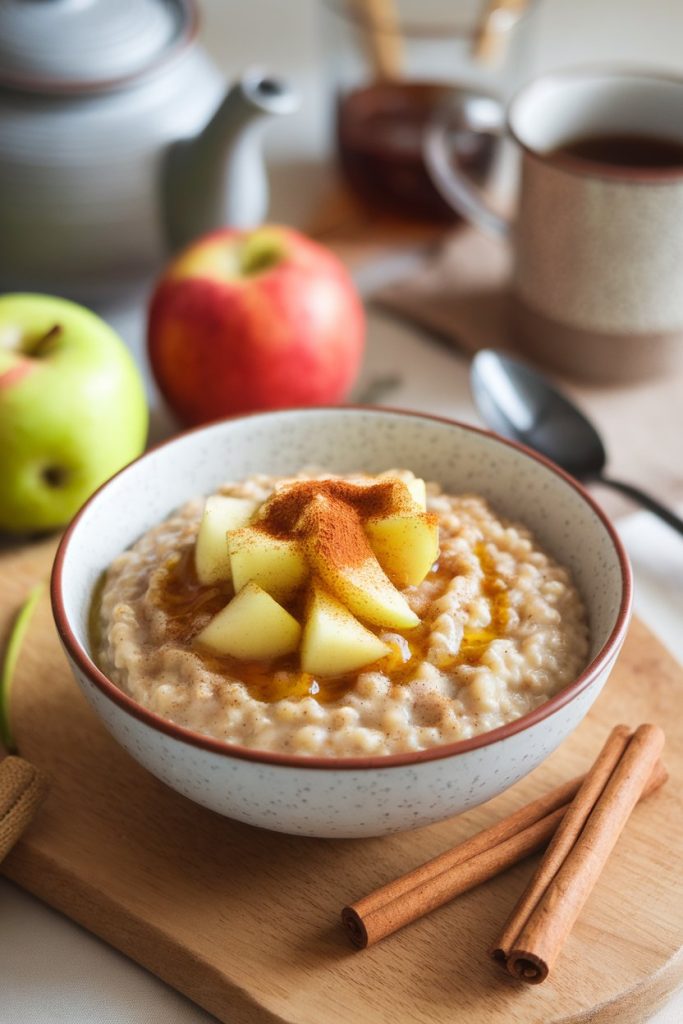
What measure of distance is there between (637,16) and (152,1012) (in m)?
3.07

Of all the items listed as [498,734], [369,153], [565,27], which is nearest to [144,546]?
[498,734]

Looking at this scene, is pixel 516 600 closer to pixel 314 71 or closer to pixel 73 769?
pixel 73 769

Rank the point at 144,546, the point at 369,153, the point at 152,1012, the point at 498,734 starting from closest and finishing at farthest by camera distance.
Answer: the point at 498,734, the point at 152,1012, the point at 144,546, the point at 369,153

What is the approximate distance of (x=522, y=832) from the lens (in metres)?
1.33

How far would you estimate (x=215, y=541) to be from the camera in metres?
1.39

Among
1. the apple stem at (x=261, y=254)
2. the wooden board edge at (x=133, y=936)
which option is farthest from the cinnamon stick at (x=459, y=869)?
the apple stem at (x=261, y=254)

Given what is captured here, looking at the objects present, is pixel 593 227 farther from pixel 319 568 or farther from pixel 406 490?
pixel 319 568

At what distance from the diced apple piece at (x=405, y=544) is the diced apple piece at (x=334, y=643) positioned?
107mm

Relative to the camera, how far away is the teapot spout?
6.88 feet

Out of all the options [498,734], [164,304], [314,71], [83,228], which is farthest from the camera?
[314,71]

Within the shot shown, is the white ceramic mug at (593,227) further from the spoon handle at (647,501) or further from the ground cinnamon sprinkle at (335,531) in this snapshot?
the ground cinnamon sprinkle at (335,531)

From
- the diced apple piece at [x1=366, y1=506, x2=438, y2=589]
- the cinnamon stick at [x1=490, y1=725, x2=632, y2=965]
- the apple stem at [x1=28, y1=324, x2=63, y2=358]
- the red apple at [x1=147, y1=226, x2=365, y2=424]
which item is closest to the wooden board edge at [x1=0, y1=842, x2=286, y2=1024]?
the cinnamon stick at [x1=490, y1=725, x2=632, y2=965]

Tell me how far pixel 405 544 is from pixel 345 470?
0.34 metres

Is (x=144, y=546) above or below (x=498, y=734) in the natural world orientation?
below
